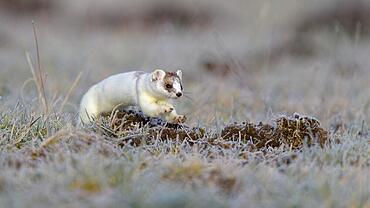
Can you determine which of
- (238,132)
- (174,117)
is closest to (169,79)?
(174,117)

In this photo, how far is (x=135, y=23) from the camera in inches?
483

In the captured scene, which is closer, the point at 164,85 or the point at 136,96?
→ the point at 164,85

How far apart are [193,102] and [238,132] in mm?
1884

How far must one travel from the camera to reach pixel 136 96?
3947mm

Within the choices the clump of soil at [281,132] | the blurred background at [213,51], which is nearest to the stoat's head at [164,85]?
the clump of soil at [281,132]

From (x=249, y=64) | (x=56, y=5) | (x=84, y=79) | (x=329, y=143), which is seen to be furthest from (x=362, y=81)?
(x=56, y=5)

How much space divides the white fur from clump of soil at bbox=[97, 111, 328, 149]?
0.09 metres

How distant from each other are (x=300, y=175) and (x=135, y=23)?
940cm

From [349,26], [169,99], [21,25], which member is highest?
[349,26]

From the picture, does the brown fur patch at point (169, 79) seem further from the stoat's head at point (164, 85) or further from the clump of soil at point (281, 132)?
the clump of soil at point (281, 132)

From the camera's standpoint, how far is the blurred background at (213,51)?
6102 millimetres

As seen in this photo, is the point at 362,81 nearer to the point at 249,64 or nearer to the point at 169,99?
the point at 249,64

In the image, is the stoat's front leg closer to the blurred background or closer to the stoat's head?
the stoat's head

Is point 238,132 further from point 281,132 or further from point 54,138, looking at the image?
point 54,138
